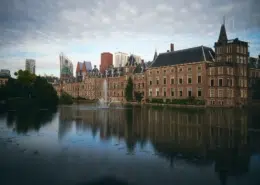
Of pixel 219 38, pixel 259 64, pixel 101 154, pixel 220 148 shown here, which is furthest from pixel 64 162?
pixel 259 64

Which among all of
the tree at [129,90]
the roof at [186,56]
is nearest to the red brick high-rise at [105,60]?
the tree at [129,90]

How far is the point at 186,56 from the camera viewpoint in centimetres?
6112

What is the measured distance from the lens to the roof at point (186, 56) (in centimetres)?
5721

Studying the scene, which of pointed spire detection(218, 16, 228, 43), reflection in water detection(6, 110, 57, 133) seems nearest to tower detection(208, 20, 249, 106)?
pointed spire detection(218, 16, 228, 43)

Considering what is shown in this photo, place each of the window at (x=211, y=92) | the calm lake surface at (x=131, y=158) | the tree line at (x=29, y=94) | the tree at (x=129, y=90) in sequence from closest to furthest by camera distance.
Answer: the calm lake surface at (x=131, y=158) < the tree line at (x=29, y=94) < the window at (x=211, y=92) < the tree at (x=129, y=90)

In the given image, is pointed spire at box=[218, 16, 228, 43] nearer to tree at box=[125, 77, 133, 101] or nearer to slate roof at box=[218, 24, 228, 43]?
slate roof at box=[218, 24, 228, 43]

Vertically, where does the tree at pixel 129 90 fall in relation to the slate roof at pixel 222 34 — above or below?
below

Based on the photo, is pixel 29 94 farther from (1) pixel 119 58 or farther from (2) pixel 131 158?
(1) pixel 119 58

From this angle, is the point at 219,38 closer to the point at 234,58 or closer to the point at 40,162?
the point at 234,58

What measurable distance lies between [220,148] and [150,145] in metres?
4.08

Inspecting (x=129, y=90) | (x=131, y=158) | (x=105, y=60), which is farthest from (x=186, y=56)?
(x=105, y=60)

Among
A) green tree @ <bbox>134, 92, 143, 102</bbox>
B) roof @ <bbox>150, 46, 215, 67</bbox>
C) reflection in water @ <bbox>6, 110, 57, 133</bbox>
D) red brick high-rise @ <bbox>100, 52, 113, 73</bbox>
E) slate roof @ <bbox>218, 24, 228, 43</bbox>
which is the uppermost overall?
red brick high-rise @ <bbox>100, 52, 113, 73</bbox>

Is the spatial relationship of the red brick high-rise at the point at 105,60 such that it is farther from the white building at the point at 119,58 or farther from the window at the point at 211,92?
the window at the point at 211,92

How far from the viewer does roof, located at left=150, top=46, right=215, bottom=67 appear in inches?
2252
